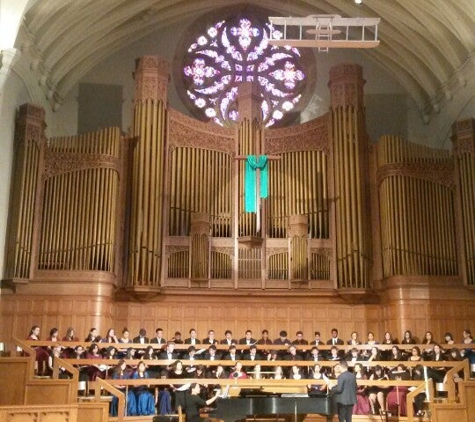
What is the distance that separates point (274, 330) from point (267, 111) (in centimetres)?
550

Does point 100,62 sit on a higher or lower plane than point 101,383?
higher

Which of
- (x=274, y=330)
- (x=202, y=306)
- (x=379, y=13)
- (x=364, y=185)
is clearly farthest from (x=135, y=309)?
(x=379, y=13)

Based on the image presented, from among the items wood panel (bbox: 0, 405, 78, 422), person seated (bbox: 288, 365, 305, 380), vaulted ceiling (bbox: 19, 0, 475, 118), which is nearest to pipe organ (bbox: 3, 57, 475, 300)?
vaulted ceiling (bbox: 19, 0, 475, 118)

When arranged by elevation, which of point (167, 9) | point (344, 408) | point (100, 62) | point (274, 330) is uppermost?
point (167, 9)

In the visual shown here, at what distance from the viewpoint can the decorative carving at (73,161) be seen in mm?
13406

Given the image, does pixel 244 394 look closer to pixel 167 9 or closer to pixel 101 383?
pixel 101 383

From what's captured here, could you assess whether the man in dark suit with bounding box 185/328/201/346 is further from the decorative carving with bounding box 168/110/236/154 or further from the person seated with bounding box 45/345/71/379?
the decorative carving with bounding box 168/110/236/154

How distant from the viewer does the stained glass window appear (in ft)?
54.0

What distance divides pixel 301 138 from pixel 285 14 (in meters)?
3.84

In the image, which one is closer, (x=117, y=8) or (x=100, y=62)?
(x=117, y=8)

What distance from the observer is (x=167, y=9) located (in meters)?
16.0

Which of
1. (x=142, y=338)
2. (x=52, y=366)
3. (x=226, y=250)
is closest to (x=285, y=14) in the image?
(x=226, y=250)

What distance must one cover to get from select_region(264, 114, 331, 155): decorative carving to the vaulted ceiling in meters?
2.57

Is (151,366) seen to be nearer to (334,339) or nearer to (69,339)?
(69,339)
